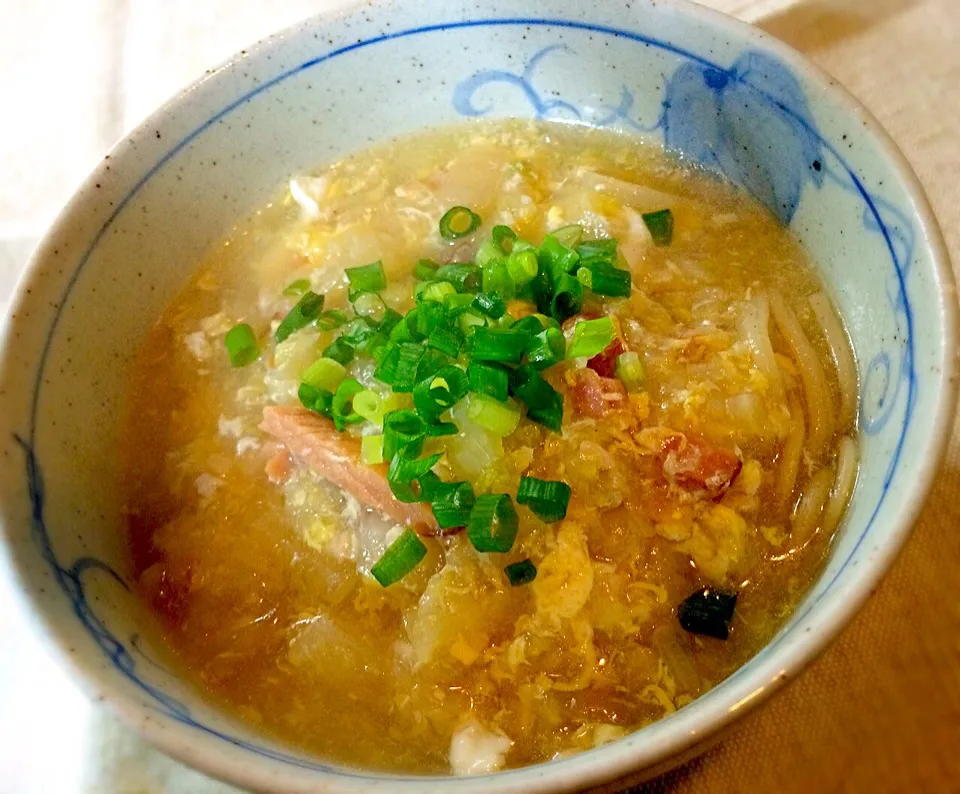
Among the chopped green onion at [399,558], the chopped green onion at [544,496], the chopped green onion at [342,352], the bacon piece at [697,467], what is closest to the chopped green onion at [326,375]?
the chopped green onion at [342,352]

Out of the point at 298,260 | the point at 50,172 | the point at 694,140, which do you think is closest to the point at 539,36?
the point at 694,140

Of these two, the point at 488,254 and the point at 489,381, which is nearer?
the point at 489,381

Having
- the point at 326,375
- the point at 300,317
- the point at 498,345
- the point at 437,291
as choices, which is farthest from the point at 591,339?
the point at 300,317

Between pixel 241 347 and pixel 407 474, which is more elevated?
pixel 407 474

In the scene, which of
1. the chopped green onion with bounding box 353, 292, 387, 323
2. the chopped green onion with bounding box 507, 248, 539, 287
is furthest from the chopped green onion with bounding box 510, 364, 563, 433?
the chopped green onion with bounding box 353, 292, 387, 323

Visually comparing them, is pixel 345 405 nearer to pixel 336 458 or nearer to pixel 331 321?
pixel 336 458

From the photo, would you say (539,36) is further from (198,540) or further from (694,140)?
(198,540)

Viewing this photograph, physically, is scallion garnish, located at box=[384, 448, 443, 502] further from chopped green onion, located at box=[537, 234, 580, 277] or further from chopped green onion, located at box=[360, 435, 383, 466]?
chopped green onion, located at box=[537, 234, 580, 277]
